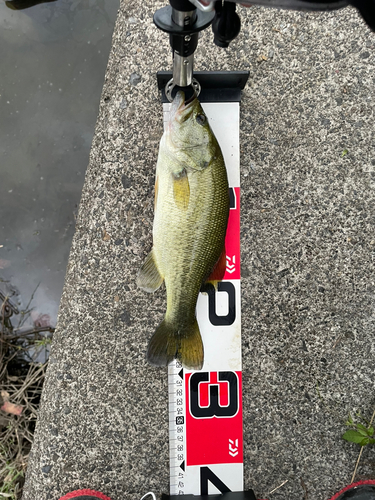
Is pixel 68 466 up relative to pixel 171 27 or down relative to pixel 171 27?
down

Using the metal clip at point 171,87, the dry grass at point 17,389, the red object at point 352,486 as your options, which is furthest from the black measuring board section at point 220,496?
the metal clip at point 171,87

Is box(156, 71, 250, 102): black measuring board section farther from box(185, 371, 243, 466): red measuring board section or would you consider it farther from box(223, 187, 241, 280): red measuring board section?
box(185, 371, 243, 466): red measuring board section

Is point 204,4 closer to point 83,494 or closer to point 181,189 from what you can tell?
point 181,189

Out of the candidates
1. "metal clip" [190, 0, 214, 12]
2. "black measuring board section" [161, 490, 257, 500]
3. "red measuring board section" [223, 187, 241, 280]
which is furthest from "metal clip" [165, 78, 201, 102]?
"black measuring board section" [161, 490, 257, 500]

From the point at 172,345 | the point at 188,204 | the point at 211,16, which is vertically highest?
the point at 211,16

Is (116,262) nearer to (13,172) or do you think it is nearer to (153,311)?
(153,311)

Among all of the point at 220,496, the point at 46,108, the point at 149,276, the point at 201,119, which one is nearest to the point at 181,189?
the point at 201,119

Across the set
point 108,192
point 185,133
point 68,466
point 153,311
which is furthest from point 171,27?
point 68,466
